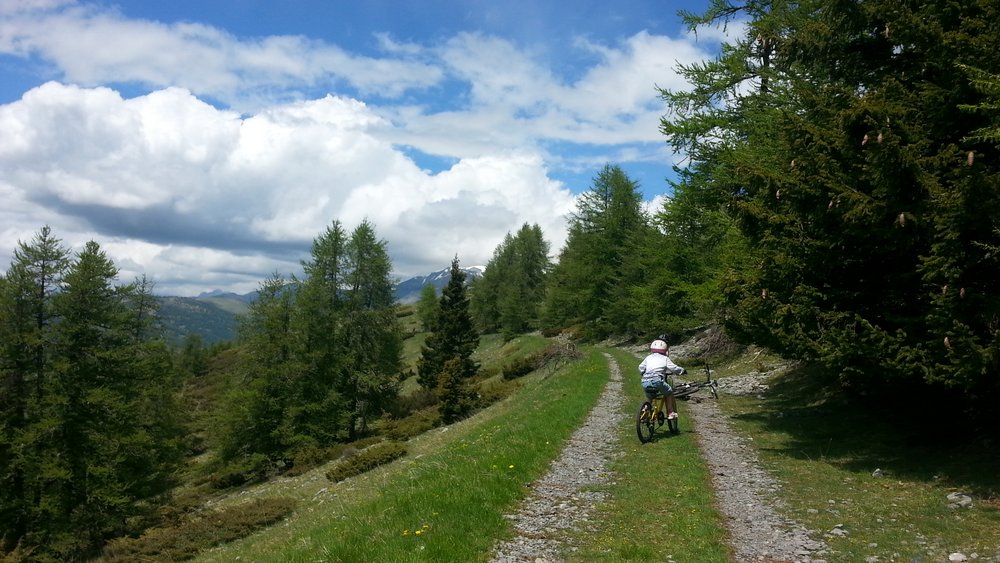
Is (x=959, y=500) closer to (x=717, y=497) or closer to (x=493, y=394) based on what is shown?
(x=717, y=497)

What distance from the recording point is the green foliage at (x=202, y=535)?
1762 cm

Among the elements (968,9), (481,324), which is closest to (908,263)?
(968,9)

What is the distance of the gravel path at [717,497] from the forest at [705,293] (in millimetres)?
2530

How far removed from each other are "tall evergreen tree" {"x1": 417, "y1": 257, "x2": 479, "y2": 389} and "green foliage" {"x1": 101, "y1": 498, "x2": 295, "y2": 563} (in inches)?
1112

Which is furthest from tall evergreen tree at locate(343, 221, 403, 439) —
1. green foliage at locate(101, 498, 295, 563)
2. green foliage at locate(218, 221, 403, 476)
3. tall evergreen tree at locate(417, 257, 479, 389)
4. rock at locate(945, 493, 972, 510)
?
rock at locate(945, 493, 972, 510)

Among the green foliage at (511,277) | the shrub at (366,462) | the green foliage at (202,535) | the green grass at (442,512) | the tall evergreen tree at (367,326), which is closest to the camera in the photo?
the green grass at (442,512)

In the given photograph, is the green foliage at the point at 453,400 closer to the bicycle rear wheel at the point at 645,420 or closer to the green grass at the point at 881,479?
the green grass at the point at 881,479

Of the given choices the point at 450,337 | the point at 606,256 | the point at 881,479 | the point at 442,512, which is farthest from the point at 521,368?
the point at 442,512

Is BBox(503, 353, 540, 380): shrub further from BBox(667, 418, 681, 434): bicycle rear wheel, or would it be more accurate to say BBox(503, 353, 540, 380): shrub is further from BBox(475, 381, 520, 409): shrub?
BBox(667, 418, 681, 434): bicycle rear wheel

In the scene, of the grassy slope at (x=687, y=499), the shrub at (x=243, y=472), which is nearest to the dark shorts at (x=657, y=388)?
the grassy slope at (x=687, y=499)

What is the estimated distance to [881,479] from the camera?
31.3 ft

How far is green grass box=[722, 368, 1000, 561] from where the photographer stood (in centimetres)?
679

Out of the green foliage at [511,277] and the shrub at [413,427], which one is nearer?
the shrub at [413,427]

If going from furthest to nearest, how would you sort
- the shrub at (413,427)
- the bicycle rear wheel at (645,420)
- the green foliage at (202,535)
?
1. the shrub at (413,427)
2. the green foliage at (202,535)
3. the bicycle rear wheel at (645,420)
